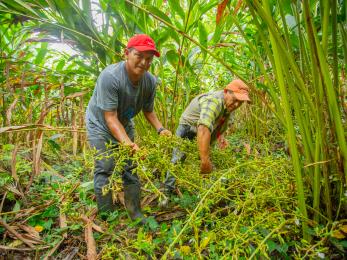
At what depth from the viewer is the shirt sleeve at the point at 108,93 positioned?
176cm

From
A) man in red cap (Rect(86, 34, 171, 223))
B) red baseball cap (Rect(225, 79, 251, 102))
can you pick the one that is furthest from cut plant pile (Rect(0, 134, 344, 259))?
red baseball cap (Rect(225, 79, 251, 102))

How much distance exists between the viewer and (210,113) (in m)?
2.02

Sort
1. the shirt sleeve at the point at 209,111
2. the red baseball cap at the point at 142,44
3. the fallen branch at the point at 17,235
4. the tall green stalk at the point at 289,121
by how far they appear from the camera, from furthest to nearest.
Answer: the shirt sleeve at the point at 209,111
the red baseball cap at the point at 142,44
the fallen branch at the point at 17,235
the tall green stalk at the point at 289,121

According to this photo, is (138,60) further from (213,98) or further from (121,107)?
(213,98)

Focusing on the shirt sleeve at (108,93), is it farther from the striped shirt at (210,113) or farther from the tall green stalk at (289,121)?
the tall green stalk at (289,121)

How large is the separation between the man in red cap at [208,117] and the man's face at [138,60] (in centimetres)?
51

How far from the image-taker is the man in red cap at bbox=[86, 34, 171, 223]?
1767mm

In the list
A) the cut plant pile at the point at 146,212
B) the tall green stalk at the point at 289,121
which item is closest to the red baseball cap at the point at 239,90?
the cut plant pile at the point at 146,212

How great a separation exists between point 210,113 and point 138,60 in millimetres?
598

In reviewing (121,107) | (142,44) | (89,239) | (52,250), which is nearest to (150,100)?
(121,107)

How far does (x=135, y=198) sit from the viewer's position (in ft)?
6.77

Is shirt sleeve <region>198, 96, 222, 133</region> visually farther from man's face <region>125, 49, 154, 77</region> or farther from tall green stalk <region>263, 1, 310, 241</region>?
tall green stalk <region>263, 1, 310, 241</region>

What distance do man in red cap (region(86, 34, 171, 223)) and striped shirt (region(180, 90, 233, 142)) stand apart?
0.30 metres

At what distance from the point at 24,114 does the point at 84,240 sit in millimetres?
1654
